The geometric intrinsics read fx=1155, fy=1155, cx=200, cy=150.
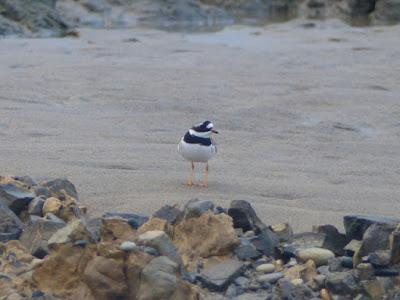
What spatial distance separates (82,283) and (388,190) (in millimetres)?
3047

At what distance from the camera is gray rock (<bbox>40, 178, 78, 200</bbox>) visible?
619 cm

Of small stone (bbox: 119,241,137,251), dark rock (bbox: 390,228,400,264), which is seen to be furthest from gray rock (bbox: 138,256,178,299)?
dark rock (bbox: 390,228,400,264)

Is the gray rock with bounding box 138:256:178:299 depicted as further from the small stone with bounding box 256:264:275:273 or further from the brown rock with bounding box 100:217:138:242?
the small stone with bounding box 256:264:275:273

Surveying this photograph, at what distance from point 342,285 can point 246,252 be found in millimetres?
561

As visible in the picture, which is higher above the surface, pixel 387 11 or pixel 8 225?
pixel 8 225

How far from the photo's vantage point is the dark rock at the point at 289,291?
16.5 feet

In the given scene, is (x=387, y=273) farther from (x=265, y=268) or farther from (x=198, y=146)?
(x=198, y=146)

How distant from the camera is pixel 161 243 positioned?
16.7 ft

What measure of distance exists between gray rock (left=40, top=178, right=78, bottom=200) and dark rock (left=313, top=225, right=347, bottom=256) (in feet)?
4.64

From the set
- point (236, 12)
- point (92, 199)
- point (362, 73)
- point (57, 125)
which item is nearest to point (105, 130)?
point (57, 125)

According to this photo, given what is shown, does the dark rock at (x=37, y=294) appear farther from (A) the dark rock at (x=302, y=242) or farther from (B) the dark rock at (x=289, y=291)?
(A) the dark rock at (x=302, y=242)

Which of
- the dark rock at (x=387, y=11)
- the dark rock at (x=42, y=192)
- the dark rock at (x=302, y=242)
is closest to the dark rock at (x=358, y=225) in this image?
the dark rock at (x=302, y=242)

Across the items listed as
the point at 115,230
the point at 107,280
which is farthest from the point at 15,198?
the point at 107,280

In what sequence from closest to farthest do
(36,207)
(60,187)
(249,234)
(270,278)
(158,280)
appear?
(158,280), (270,278), (249,234), (36,207), (60,187)
